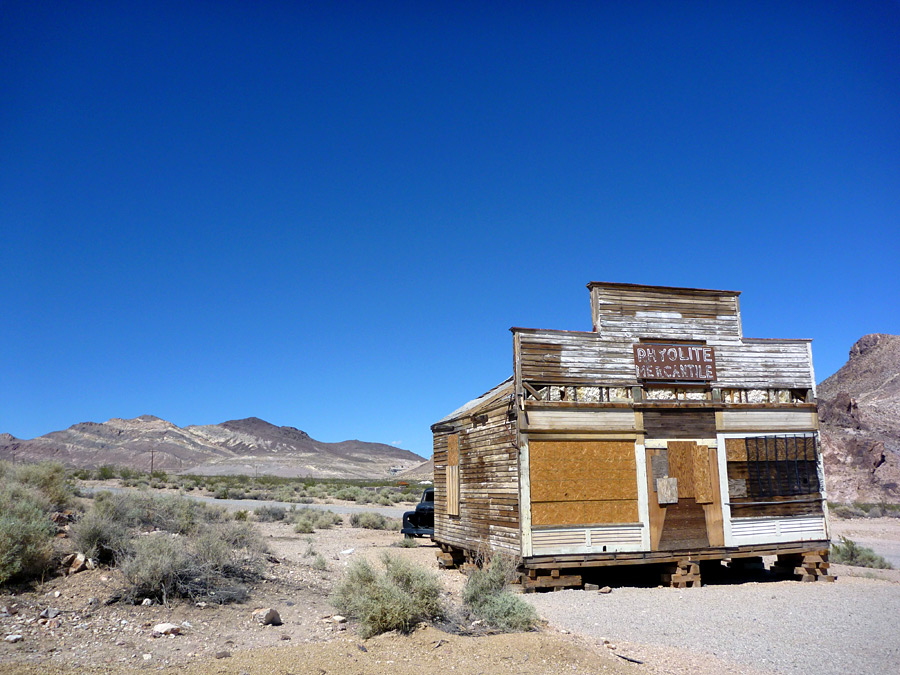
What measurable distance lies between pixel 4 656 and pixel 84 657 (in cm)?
72

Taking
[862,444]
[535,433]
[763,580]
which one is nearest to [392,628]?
[535,433]

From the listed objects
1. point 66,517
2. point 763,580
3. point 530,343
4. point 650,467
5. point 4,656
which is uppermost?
point 530,343

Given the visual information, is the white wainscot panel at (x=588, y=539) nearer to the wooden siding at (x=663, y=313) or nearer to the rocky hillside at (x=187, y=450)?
the wooden siding at (x=663, y=313)

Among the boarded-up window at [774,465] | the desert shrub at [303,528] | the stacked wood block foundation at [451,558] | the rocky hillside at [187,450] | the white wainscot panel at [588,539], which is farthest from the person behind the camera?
the rocky hillside at [187,450]

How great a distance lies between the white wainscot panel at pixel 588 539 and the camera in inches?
487

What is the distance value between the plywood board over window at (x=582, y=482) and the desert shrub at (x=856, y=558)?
863 cm

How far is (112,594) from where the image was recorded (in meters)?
8.47

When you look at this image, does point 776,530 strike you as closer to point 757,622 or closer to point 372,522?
point 757,622

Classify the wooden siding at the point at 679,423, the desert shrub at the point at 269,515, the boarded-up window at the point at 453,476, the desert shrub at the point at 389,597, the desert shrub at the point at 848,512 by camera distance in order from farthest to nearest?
the desert shrub at the point at 848,512 → the desert shrub at the point at 269,515 → the boarded-up window at the point at 453,476 → the wooden siding at the point at 679,423 → the desert shrub at the point at 389,597

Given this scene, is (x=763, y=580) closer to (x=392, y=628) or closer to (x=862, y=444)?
(x=392, y=628)

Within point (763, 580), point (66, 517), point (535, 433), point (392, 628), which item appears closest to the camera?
point (392, 628)

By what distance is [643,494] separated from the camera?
515 inches

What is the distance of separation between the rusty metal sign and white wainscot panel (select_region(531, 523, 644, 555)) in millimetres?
3219

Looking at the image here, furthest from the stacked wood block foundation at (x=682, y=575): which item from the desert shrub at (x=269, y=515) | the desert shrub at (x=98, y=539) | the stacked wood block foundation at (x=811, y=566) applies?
the desert shrub at (x=269, y=515)
